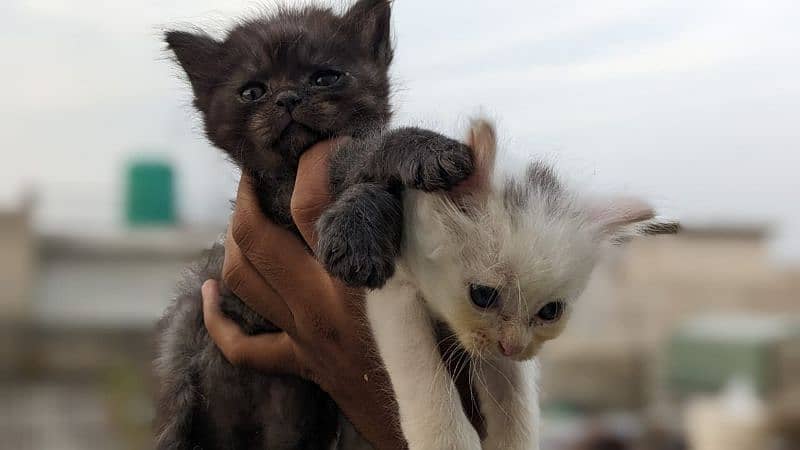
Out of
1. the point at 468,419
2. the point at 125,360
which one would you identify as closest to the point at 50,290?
the point at 125,360

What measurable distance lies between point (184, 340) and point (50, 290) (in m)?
1.58

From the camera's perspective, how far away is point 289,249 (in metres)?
1.77

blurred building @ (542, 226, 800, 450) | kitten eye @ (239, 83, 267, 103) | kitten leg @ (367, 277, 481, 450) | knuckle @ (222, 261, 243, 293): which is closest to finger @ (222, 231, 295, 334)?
knuckle @ (222, 261, 243, 293)

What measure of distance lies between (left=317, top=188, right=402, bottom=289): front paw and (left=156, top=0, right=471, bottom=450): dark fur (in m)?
0.27

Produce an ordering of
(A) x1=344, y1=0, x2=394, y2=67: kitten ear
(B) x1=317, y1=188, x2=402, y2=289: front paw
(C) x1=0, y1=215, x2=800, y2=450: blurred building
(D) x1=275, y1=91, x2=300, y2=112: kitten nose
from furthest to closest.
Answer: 1. (C) x1=0, y1=215, x2=800, y2=450: blurred building
2. (A) x1=344, y1=0, x2=394, y2=67: kitten ear
3. (D) x1=275, y1=91, x2=300, y2=112: kitten nose
4. (B) x1=317, y1=188, x2=402, y2=289: front paw

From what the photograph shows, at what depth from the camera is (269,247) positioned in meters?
1.78

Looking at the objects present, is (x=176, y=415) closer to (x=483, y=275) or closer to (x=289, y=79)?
(x=289, y=79)

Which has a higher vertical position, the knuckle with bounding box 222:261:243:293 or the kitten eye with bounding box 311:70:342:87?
the kitten eye with bounding box 311:70:342:87

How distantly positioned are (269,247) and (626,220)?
70 centimetres

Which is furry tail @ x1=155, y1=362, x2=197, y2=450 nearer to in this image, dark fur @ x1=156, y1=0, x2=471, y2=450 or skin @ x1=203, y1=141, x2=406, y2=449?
dark fur @ x1=156, y1=0, x2=471, y2=450

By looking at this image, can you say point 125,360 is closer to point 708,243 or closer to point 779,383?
point 708,243

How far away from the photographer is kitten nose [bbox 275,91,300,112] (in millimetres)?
1714

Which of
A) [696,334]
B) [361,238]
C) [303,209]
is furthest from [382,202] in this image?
[696,334]

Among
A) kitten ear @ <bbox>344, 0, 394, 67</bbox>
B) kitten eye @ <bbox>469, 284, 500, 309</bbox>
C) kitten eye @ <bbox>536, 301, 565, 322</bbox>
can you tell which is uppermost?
kitten ear @ <bbox>344, 0, 394, 67</bbox>
